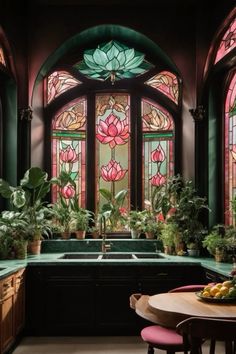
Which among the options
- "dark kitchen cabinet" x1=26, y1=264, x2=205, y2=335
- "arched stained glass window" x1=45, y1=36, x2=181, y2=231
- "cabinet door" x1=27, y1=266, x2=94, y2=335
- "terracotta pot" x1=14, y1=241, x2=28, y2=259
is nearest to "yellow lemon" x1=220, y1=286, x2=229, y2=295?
"dark kitchen cabinet" x1=26, y1=264, x2=205, y2=335

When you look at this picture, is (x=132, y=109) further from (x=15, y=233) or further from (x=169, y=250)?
(x=15, y=233)

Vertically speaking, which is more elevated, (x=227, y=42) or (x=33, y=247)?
(x=227, y=42)

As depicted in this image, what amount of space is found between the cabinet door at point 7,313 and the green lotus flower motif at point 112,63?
10.7 feet

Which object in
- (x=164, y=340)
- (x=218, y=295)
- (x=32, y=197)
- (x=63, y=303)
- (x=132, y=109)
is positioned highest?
(x=132, y=109)

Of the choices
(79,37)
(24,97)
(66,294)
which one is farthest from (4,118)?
(66,294)

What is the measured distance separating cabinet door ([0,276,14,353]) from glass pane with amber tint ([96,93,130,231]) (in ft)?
7.65

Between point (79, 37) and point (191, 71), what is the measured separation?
149cm

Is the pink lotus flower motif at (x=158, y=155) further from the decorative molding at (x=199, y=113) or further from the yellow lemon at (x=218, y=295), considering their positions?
the yellow lemon at (x=218, y=295)

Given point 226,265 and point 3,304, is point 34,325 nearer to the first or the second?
point 3,304

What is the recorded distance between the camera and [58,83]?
7.04 meters

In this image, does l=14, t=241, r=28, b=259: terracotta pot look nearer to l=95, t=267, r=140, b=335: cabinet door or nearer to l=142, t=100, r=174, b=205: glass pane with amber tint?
l=95, t=267, r=140, b=335: cabinet door

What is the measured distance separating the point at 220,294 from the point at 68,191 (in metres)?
3.86

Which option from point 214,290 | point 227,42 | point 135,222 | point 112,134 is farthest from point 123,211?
point 214,290

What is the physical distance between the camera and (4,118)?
6.34 m
